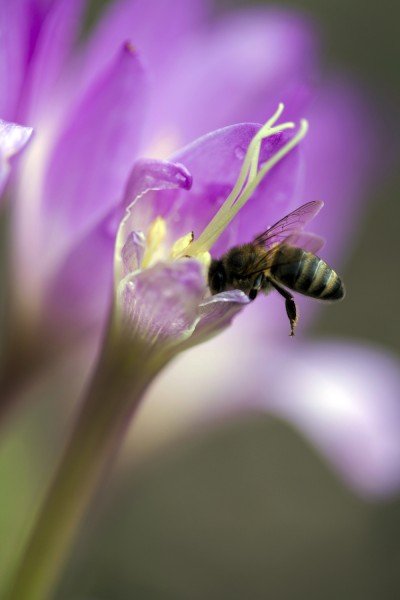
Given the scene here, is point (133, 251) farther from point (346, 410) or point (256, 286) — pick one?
point (346, 410)

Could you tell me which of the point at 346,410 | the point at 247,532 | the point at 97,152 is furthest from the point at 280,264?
the point at 247,532

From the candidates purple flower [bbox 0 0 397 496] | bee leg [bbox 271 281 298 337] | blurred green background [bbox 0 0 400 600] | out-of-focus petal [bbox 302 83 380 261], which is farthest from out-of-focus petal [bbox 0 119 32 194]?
blurred green background [bbox 0 0 400 600]

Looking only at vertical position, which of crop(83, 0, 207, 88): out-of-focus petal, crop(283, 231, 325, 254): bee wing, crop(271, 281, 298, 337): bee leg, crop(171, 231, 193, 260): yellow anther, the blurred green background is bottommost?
the blurred green background

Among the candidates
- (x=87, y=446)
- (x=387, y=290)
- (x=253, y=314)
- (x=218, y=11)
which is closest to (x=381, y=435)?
(x=253, y=314)

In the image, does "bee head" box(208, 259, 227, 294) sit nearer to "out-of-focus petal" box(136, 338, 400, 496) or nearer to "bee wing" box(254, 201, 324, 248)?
"bee wing" box(254, 201, 324, 248)

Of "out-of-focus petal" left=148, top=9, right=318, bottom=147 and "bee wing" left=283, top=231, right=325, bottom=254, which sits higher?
"out-of-focus petal" left=148, top=9, right=318, bottom=147

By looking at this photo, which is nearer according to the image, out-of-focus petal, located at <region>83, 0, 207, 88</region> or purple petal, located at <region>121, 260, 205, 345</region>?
purple petal, located at <region>121, 260, 205, 345</region>

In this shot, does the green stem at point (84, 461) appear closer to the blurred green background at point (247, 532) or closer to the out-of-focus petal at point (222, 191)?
the out-of-focus petal at point (222, 191)

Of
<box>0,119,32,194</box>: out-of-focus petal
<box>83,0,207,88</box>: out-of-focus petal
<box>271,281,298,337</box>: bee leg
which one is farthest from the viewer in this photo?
<box>83,0,207,88</box>: out-of-focus petal
